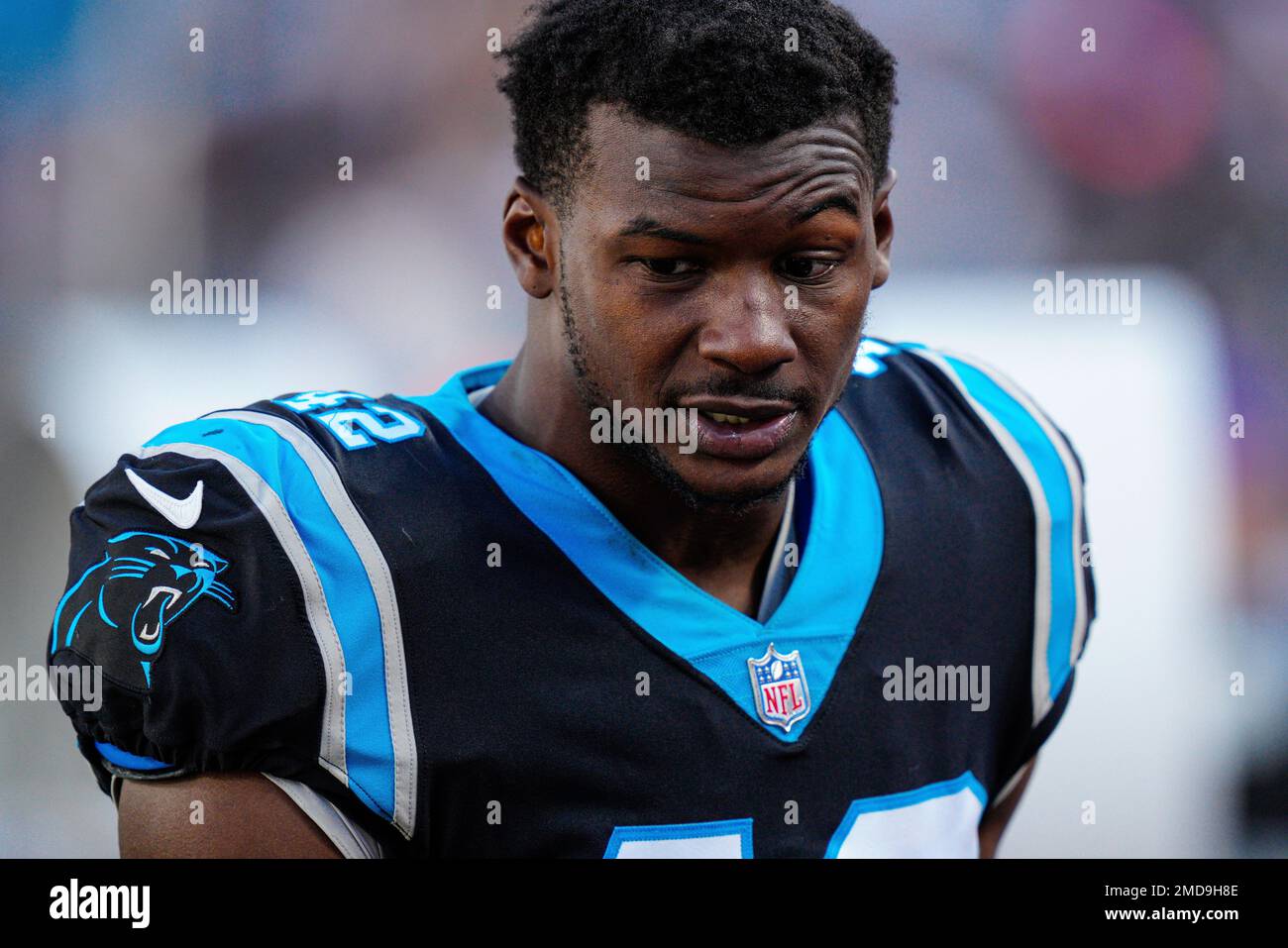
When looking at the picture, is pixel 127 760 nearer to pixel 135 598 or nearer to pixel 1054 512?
pixel 135 598

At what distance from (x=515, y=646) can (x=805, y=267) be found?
54cm

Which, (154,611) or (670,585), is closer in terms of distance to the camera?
(154,611)

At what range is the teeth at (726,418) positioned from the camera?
152 cm

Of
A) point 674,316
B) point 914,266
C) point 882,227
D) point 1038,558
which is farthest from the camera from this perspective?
point 914,266

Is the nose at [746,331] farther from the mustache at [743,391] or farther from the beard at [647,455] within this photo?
the beard at [647,455]

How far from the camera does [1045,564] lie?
1.95m

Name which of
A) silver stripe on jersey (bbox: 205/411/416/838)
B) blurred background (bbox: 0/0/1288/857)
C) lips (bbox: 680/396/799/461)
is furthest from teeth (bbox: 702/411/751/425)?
blurred background (bbox: 0/0/1288/857)

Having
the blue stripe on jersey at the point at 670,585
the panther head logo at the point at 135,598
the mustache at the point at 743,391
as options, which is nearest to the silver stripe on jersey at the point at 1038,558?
the blue stripe on jersey at the point at 670,585

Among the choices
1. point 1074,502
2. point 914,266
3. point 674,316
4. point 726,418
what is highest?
point 914,266

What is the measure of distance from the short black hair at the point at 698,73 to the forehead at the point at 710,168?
1cm

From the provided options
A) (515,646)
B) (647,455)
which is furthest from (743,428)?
(515,646)

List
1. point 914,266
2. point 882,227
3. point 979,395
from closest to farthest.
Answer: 1. point 882,227
2. point 979,395
3. point 914,266

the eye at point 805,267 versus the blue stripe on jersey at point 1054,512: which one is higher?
the eye at point 805,267
